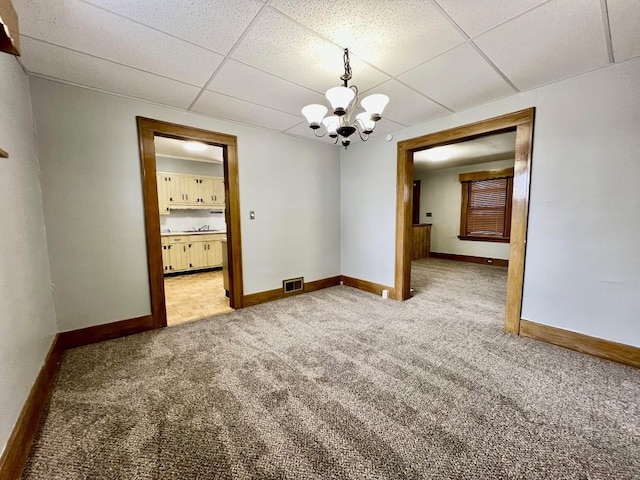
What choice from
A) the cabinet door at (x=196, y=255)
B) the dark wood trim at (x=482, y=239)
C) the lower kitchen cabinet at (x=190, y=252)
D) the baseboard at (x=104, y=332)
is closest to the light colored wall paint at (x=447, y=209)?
the dark wood trim at (x=482, y=239)

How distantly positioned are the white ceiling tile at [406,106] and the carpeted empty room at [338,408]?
243 cm

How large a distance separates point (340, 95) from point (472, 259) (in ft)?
21.3

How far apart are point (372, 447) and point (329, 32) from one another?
8.11ft

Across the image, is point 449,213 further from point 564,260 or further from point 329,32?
point 329,32

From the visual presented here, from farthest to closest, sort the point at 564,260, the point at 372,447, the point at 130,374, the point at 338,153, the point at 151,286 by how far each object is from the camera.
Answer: the point at 338,153 → the point at 151,286 → the point at 564,260 → the point at 130,374 → the point at 372,447

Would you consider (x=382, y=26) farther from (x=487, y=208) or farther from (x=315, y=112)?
Result: (x=487, y=208)

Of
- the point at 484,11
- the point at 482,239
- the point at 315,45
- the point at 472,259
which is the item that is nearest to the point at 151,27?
the point at 315,45

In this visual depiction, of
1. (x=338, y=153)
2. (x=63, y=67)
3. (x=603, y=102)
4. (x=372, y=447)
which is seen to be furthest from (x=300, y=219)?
(x=603, y=102)

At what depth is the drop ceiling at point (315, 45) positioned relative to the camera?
148 centimetres

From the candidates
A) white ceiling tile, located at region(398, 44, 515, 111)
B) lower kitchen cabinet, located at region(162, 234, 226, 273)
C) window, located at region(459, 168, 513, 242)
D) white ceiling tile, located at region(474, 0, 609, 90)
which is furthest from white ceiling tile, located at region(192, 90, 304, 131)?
window, located at region(459, 168, 513, 242)

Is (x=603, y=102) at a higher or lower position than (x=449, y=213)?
higher

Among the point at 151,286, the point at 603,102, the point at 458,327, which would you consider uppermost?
the point at 603,102

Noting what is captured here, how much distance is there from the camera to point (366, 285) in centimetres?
415

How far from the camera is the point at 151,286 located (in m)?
2.78
